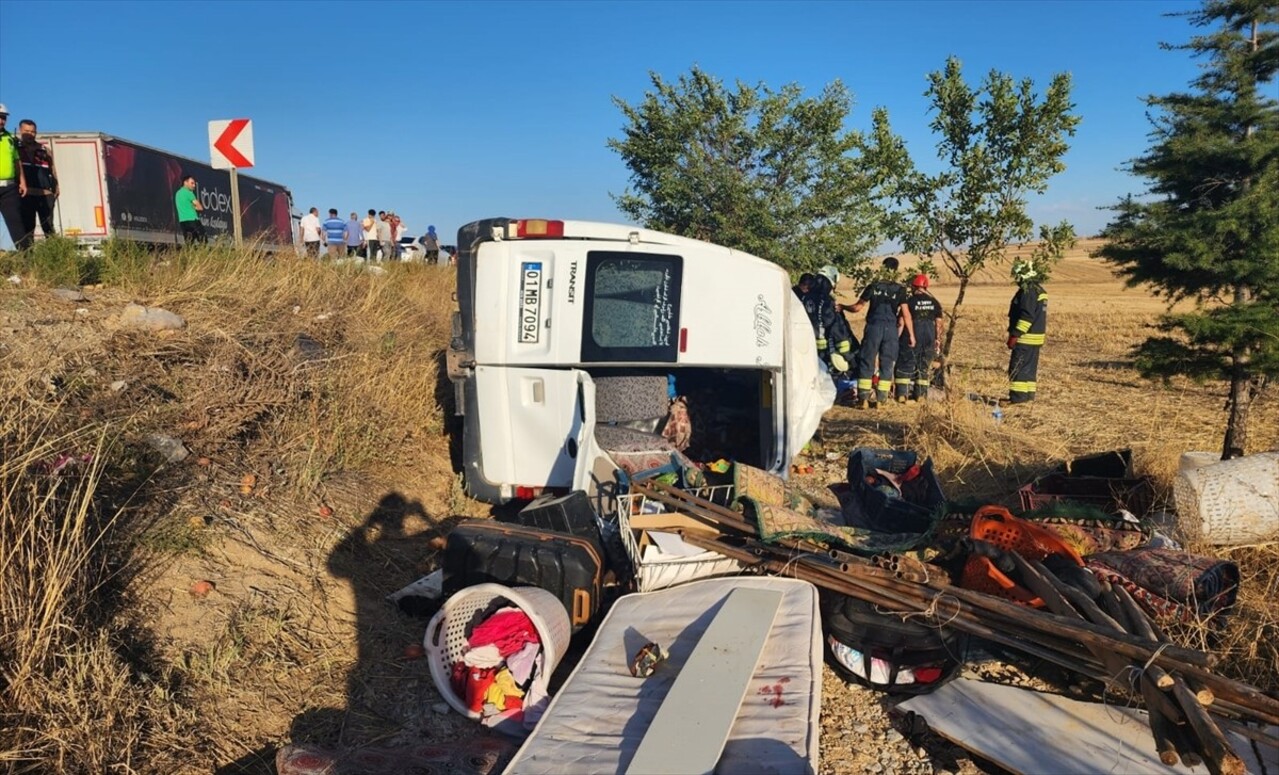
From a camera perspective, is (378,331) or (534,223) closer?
(534,223)

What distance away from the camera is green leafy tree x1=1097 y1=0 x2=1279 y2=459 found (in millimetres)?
6289

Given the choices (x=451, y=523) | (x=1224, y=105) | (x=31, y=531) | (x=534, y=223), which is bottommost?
(x=451, y=523)

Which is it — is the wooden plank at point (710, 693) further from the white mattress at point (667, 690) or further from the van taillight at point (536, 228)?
the van taillight at point (536, 228)

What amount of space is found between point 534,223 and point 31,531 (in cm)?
315

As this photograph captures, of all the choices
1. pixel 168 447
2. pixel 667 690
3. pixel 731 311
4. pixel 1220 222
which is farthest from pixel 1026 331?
pixel 168 447

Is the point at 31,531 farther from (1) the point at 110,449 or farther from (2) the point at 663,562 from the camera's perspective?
(2) the point at 663,562

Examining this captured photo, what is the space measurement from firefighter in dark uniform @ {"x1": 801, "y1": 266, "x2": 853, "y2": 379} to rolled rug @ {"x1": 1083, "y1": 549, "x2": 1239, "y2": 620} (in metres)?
6.59

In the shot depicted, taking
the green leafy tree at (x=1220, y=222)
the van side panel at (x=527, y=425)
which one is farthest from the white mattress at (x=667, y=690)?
the green leafy tree at (x=1220, y=222)

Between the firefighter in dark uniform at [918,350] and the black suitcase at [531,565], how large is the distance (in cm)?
770

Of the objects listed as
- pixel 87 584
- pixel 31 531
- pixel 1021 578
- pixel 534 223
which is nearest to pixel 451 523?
pixel 534 223

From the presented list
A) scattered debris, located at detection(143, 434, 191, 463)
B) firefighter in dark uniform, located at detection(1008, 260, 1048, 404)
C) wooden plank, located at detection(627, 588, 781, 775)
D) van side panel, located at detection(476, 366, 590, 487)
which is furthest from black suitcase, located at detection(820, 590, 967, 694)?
firefighter in dark uniform, located at detection(1008, 260, 1048, 404)

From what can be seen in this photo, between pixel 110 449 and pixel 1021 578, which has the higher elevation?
pixel 110 449

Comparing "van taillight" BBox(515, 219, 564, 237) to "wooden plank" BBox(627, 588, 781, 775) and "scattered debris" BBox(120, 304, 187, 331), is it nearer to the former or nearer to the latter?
"wooden plank" BBox(627, 588, 781, 775)

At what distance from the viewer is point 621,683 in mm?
3400
